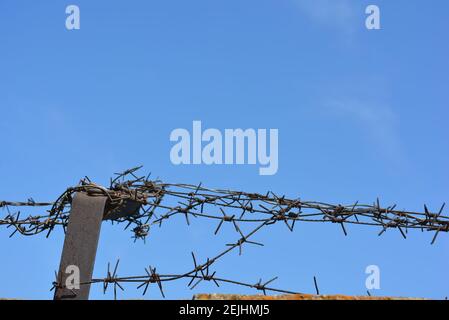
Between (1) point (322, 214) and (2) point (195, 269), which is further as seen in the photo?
(1) point (322, 214)
